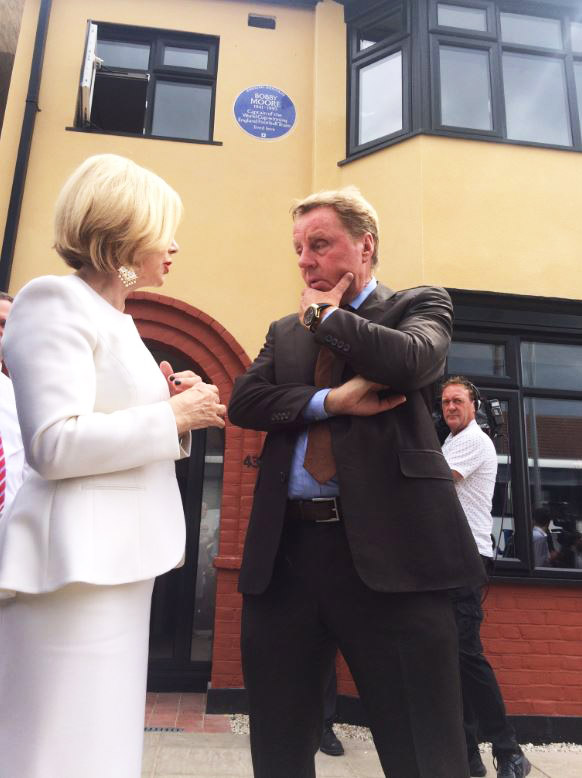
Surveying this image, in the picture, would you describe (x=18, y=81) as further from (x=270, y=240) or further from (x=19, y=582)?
(x=19, y=582)

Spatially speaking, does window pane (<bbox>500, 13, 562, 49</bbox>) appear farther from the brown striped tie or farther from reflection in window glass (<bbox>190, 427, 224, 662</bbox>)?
the brown striped tie

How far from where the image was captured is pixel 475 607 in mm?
3521

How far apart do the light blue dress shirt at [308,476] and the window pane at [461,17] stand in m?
5.53

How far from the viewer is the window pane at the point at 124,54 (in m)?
6.02

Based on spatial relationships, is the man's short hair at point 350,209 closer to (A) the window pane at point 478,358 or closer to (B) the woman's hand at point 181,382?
(B) the woman's hand at point 181,382

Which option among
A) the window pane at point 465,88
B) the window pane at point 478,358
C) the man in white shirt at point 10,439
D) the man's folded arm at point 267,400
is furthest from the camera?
the window pane at point 465,88


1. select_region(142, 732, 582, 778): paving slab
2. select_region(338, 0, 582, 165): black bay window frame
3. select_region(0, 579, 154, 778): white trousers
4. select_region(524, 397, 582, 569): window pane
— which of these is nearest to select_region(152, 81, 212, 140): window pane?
select_region(338, 0, 582, 165): black bay window frame

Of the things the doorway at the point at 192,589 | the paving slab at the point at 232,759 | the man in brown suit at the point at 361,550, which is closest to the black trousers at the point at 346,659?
the man in brown suit at the point at 361,550

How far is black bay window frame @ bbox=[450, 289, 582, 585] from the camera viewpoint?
479 cm

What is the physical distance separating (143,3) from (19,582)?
21.4 feet

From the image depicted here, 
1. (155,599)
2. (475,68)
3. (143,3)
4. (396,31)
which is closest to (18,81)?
(143,3)

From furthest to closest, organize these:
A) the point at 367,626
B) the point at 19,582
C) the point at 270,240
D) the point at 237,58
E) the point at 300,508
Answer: the point at 237,58 → the point at 270,240 → the point at 300,508 → the point at 367,626 → the point at 19,582

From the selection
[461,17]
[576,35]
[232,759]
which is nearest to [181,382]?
[232,759]

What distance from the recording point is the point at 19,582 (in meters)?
1.22
